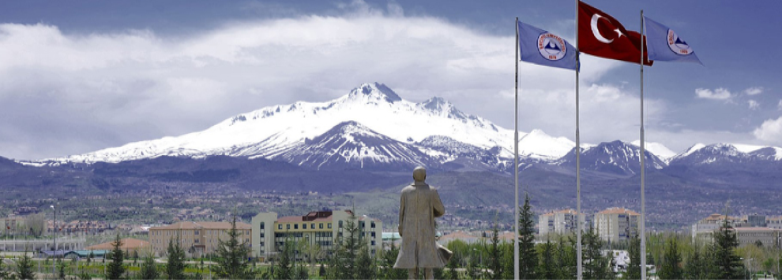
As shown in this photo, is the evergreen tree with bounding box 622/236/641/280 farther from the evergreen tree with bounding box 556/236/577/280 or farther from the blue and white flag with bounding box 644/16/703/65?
the blue and white flag with bounding box 644/16/703/65

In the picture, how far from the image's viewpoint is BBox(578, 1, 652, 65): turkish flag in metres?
36.2

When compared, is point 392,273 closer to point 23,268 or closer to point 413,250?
point 23,268

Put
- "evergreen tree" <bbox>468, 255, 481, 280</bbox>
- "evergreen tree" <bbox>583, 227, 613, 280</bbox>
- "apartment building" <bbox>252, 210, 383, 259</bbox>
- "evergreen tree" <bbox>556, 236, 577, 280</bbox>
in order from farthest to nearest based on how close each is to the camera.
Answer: "apartment building" <bbox>252, 210, 383, 259</bbox>
"evergreen tree" <bbox>583, 227, 613, 280</bbox>
"evergreen tree" <bbox>468, 255, 481, 280</bbox>
"evergreen tree" <bbox>556, 236, 577, 280</bbox>

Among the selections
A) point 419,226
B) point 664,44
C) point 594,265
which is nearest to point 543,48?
point 664,44

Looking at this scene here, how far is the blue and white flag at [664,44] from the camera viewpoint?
118ft

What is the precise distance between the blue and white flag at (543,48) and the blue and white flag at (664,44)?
10.0 ft

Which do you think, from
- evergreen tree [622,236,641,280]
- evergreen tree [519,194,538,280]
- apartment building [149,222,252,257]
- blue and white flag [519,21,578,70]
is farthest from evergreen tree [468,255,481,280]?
apartment building [149,222,252,257]

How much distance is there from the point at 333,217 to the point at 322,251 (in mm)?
9053

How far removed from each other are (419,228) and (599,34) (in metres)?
12.4

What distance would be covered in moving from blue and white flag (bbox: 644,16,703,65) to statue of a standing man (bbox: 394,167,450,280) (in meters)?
12.5

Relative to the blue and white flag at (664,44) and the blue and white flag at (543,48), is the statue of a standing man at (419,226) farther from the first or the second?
the blue and white flag at (664,44)

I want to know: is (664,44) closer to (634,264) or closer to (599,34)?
(599,34)

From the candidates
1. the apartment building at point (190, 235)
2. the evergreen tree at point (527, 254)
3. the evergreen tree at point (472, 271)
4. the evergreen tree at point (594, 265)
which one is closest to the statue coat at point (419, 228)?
the evergreen tree at point (527, 254)

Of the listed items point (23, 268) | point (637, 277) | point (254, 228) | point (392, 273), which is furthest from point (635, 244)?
point (254, 228)
